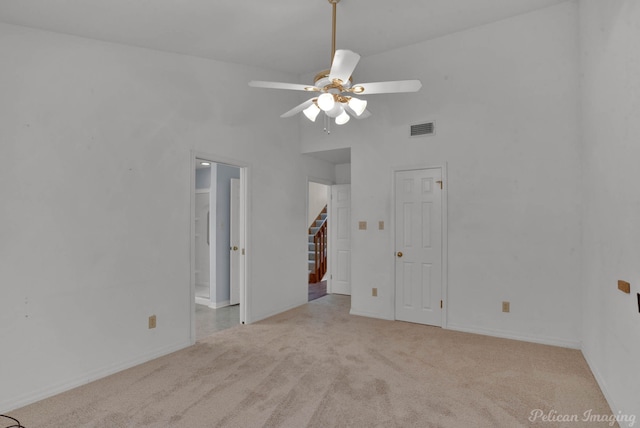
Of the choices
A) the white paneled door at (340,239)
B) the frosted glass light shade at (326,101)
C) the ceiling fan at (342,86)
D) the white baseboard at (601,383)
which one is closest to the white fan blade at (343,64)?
the ceiling fan at (342,86)

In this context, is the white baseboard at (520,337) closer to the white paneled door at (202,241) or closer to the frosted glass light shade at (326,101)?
the frosted glass light shade at (326,101)

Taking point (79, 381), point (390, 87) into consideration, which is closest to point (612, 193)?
point (390, 87)

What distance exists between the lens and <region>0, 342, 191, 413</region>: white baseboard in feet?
7.87

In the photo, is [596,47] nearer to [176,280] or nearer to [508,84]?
[508,84]

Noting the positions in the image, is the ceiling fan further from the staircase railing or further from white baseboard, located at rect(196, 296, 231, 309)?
the staircase railing

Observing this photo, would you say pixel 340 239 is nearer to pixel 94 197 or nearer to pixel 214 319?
pixel 214 319

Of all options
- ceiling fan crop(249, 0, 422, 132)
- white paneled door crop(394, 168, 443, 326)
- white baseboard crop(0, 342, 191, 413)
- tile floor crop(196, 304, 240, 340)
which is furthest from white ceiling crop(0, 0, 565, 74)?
tile floor crop(196, 304, 240, 340)

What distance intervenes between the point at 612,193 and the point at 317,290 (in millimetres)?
4799

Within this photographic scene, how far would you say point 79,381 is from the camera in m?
2.73

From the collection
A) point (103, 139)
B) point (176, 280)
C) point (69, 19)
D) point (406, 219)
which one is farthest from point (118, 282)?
point (406, 219)

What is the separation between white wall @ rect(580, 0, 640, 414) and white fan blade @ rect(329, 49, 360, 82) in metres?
1.65

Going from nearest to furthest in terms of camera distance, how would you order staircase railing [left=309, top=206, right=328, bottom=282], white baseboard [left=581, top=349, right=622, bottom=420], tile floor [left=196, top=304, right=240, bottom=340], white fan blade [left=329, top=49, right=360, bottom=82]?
white fan blade [left=329, top=49, right=360, bottom=82] < white baseboard [left=581, top=349, right=622, bottom=420] < tile floor [left=196, top=304, right=240, bottom=340] < staircase railing [left=309, top=206, right=328, bottom=282]

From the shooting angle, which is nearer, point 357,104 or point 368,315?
point 357,104

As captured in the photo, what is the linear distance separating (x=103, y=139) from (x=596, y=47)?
4.24m
